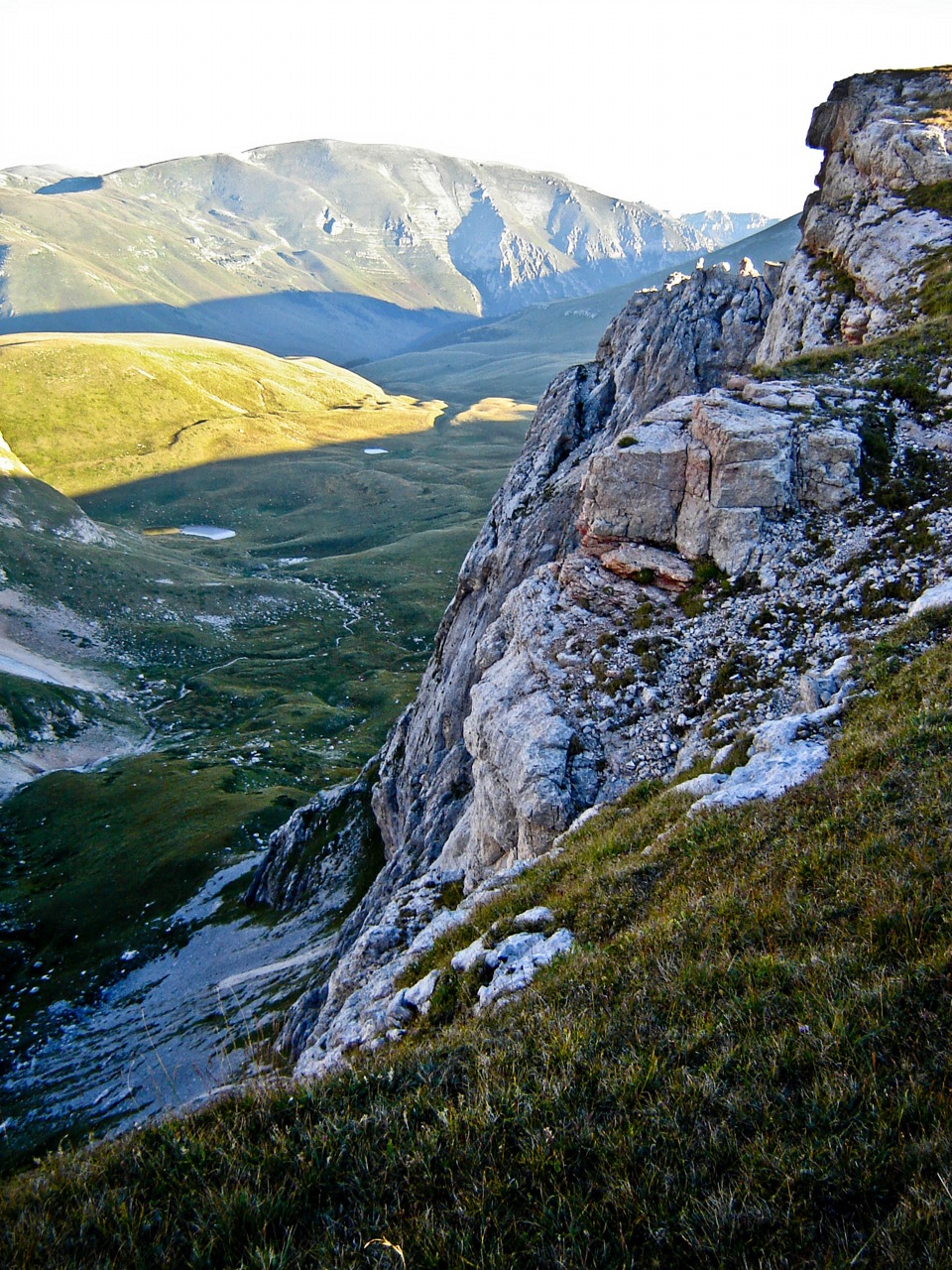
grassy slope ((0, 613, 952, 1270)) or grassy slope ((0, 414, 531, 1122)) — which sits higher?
grassy slope ((0, 613, 952, 1270))

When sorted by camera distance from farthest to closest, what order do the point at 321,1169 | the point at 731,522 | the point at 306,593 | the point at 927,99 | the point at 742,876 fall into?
the point at 306,593, the point at 927,99, the point at 731,522, the point at 742,876, the point at 321,1169

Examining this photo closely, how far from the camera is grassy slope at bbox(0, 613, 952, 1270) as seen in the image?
16.9 feet

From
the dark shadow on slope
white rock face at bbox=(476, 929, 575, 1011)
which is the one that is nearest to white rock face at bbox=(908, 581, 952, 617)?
white rock face at bbox=(476, 929, 575, 1011)

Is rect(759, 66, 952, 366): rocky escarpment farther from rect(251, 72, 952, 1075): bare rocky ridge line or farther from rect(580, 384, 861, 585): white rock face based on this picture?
rect(580, 384, 861, 585): white rock face

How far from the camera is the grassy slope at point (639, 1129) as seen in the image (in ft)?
16.9

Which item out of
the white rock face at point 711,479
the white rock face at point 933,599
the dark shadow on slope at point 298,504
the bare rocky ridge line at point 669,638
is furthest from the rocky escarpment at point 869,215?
the dark shadow on slope at point 298,504

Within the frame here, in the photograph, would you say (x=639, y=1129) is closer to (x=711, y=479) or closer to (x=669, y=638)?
(x=669, y=638)

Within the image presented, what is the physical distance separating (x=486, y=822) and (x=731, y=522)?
12.8 m

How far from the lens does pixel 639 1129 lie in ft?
19.9

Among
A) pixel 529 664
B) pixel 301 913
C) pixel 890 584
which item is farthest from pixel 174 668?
pixel 890 584

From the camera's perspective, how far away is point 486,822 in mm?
22938

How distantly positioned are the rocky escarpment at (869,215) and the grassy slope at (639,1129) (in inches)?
1428

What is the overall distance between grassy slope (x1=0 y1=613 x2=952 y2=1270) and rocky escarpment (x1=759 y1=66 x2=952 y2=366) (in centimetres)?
A: 3628

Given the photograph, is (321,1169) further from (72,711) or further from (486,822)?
(72,711)
